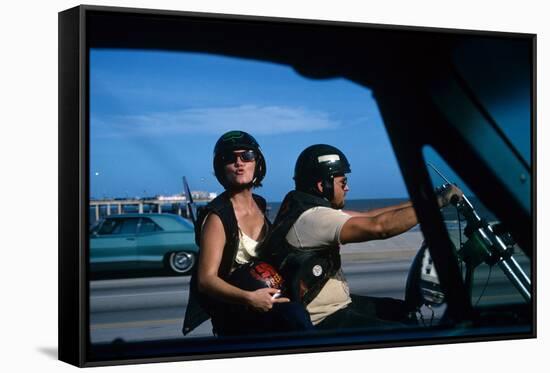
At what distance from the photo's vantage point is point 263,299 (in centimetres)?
1112

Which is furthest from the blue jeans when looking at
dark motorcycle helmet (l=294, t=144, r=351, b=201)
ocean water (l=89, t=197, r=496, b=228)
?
dark motorcycle helmet (l=294, t=144, r=351, b=201)

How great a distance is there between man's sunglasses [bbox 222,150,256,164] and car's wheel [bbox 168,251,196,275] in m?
0.85

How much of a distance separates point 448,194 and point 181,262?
8.67 feet

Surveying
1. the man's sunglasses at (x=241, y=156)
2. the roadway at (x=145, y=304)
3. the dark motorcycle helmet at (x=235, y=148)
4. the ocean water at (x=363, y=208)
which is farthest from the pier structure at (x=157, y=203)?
the roadway at (x=145, y=304)

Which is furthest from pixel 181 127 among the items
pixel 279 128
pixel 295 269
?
pixel 295 269

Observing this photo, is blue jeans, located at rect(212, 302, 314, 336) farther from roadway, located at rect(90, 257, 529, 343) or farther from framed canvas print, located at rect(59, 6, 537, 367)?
Answer: roadway, located at rect(90, 257, 529, 343)

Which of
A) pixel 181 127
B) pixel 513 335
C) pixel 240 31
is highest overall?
pixel 240 31

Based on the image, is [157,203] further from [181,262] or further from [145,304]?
[145,304]

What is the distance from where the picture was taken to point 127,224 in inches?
428

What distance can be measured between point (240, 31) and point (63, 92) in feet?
5.18

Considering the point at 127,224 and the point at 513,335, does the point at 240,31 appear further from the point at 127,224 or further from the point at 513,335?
the point at 513,335

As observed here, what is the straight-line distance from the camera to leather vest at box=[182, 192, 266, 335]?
11.0 m

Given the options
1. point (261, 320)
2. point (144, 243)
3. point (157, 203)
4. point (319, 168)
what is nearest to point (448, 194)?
point (319, 168)

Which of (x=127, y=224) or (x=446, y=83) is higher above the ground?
(x=446, y=83)
